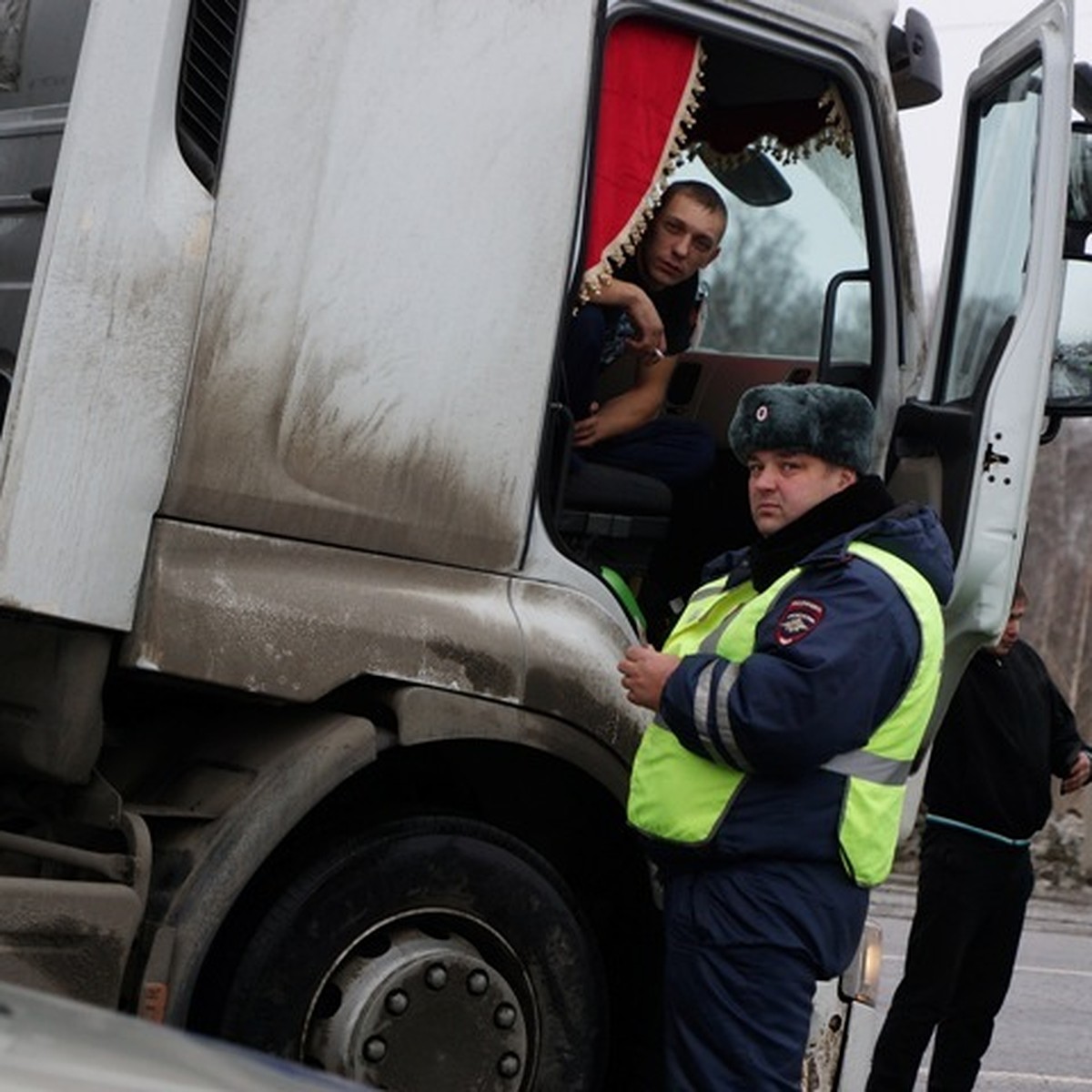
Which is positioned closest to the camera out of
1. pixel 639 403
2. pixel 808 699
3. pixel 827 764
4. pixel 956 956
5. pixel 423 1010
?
pixel 423 1010

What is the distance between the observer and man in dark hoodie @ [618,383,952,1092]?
5039 mm

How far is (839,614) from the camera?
16.7ft

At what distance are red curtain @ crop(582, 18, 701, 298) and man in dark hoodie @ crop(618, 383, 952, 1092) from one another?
47 centimetres

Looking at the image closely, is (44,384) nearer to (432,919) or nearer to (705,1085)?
(432,919)

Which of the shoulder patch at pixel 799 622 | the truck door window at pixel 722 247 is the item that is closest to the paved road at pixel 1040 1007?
the truck door window at pixel 722 247

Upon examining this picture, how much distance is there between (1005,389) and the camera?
19.2 ft

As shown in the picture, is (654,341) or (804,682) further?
(654,341)

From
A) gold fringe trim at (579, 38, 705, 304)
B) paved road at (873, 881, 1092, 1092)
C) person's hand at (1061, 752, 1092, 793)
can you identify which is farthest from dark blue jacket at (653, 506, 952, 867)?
paved road at (873, 881, 1092, 1092)

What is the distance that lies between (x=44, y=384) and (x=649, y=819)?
142 centimetres

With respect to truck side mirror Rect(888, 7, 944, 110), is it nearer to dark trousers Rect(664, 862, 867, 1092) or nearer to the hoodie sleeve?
the hoodie sleeve

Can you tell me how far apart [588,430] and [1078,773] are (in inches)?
128

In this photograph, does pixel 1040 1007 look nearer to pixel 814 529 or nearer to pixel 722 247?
pixel 722 247

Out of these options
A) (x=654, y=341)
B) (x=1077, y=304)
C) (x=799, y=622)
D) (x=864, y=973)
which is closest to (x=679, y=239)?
(x=654, y=341)

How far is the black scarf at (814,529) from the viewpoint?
5254 millimetres
